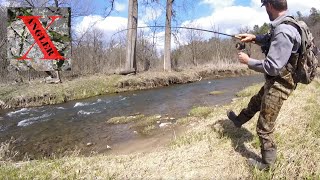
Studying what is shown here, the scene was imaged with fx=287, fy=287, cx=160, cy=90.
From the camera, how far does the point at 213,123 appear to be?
5.73 metres

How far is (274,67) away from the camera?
2.98 metres

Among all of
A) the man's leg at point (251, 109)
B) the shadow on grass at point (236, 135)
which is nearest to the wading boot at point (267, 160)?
the shadow on grass at point (236, 135)

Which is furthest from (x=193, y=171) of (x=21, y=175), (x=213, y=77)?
(x=213, y=77)

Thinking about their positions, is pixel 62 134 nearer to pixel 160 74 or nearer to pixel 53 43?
pixel 53 43

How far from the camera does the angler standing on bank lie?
2965 mm

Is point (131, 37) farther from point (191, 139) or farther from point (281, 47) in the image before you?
point (281, 47)

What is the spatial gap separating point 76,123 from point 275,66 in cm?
777

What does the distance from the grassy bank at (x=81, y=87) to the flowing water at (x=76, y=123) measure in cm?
104

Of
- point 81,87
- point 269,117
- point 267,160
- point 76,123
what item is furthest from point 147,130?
point 81,87

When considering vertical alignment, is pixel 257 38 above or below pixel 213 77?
above

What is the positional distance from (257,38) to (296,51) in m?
0.75

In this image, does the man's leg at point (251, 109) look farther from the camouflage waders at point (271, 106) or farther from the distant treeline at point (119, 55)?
the distant treeline at point (119, 55)

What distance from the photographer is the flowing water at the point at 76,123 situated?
285 inches

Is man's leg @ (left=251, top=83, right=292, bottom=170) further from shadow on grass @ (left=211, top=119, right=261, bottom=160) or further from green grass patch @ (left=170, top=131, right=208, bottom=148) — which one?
green grass patch @ (left=170, top=131, right=208, bottom=148)
